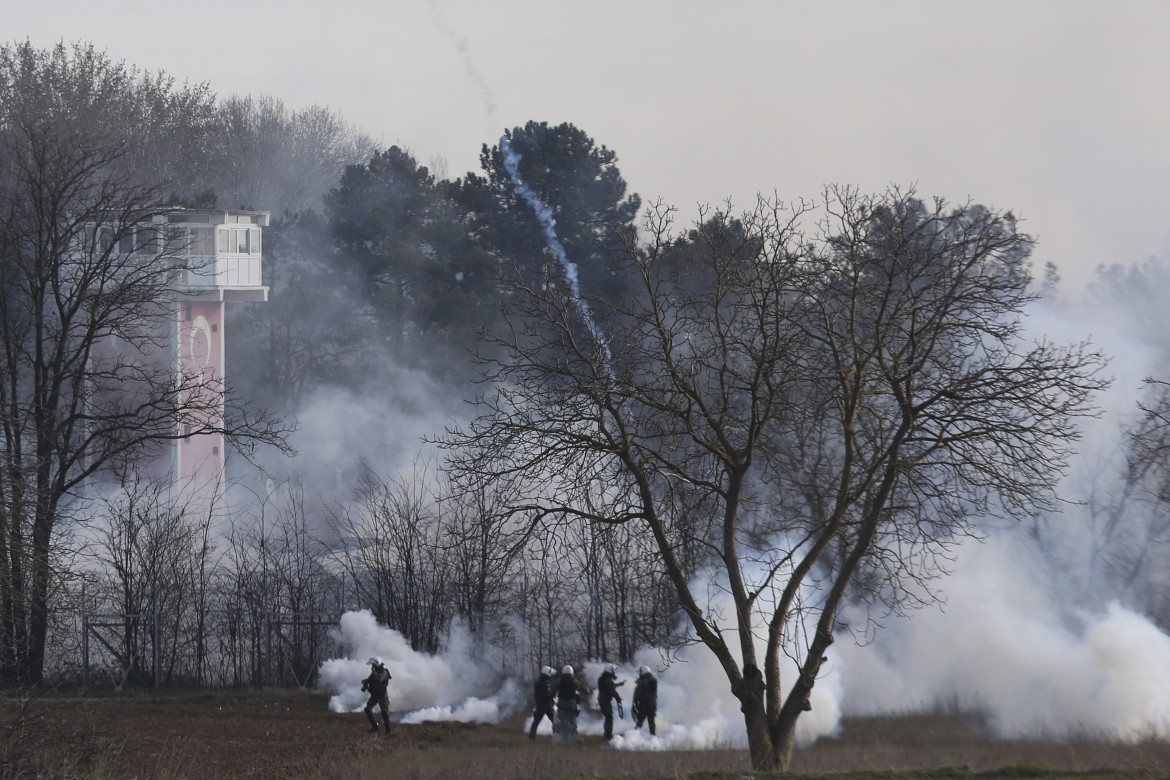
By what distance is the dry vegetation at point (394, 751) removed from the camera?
555 inches

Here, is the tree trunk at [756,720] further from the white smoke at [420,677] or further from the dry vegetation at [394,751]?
the white smoke at [420,677]

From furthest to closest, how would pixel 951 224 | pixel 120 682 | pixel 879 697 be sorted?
pixel 120 682 → pixel 879 697 → pixel 951 224

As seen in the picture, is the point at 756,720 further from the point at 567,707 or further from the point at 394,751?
the point at 394,751

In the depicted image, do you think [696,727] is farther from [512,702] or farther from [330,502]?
[330,502]

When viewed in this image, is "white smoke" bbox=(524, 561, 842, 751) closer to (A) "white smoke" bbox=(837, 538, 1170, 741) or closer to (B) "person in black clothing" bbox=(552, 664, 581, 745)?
(B) "person in black clothing" bbox=(552, 664, 581, 745)

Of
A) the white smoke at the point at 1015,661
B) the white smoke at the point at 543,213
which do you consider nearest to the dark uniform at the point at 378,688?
the white smoke at the point at 1015,661

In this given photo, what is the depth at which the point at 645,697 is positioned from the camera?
72.2ft

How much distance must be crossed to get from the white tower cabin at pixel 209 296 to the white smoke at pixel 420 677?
18.3 metres

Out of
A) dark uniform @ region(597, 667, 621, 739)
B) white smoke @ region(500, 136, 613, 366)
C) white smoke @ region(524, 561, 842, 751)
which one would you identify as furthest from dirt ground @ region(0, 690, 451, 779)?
white smoke @ region(500, 136, 613, 366)

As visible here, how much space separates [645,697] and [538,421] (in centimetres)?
804

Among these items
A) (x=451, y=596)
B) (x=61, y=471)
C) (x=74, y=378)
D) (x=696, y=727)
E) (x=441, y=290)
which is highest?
(x=441, y=290)

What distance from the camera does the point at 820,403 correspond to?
16078mm

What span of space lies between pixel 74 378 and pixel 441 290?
23.6m

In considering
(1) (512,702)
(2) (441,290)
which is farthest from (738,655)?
(2) (441,290)
